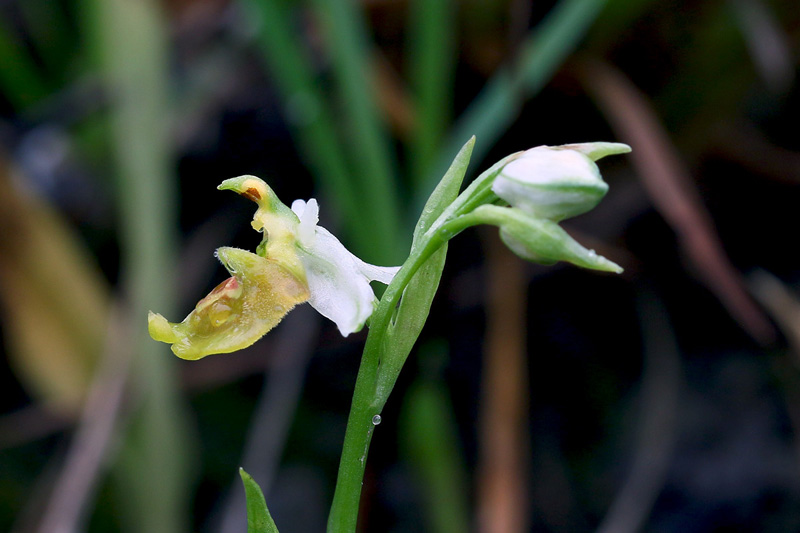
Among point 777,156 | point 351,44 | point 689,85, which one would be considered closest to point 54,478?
point 351,44

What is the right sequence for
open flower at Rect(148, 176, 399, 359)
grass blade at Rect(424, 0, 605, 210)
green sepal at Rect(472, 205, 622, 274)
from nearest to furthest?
1. green sepal at Rect(472, 205, 622, 274)
2. open flower at Rect(148, 176, 399, 359)
3. grass blade at Rect(424, 0, 605, 210)

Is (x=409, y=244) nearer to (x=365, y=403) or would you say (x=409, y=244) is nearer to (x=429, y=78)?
(x=429, y=78)

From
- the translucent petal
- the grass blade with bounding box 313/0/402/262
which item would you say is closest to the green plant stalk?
the translucent petal

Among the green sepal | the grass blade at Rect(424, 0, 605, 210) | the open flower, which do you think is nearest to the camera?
the green sepal

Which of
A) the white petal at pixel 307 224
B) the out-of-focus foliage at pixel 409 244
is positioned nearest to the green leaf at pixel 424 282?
the white petal at pixel 307 224

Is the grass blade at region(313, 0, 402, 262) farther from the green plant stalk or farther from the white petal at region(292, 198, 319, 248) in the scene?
the green plant stalk

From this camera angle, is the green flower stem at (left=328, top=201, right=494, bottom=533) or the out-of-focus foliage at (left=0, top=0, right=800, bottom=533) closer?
the green flower stem at (left=328, top=201, right=494, bottom=533)

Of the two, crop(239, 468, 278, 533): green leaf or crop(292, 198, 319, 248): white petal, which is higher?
crop(292, 198, 319, 248): white petal
